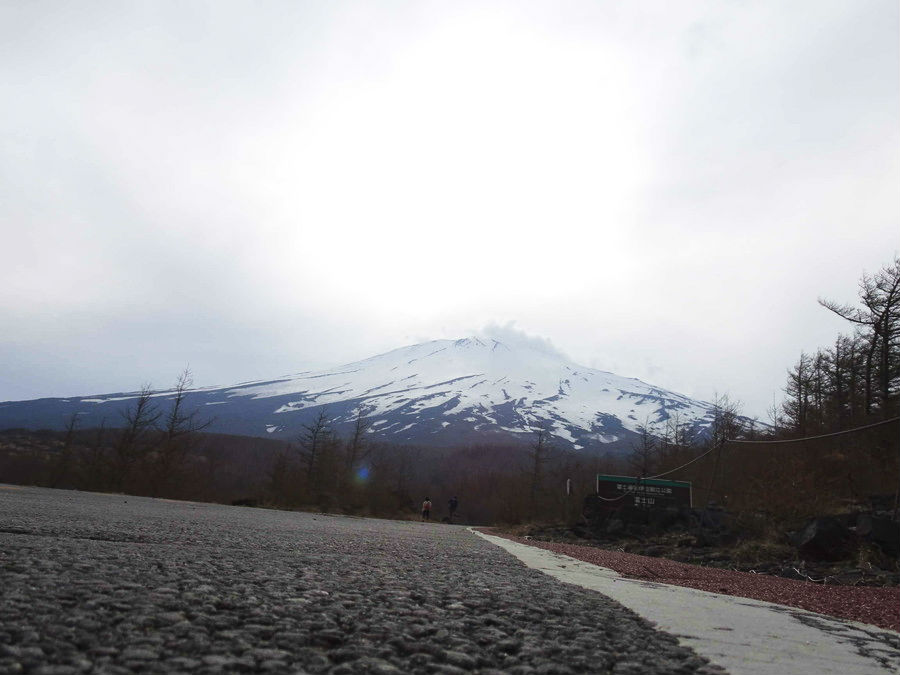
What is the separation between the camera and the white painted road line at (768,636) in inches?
87.0

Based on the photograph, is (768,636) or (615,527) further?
(615,527)

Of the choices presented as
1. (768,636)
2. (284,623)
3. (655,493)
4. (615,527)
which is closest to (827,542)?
(768,636)

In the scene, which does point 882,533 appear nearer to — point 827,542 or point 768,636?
point 827,542

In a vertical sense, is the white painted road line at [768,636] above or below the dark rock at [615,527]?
above

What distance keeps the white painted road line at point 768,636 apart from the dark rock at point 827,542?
8.53m

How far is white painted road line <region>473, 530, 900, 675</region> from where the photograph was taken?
87.0 inches

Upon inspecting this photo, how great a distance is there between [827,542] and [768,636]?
33.8 ft

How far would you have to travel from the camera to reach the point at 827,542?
428 inches

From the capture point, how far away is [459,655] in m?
1.85

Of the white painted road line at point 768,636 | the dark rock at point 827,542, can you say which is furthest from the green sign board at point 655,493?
the white painted road line at point 768,636

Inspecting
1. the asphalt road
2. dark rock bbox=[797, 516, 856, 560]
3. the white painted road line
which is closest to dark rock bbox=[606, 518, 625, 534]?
dark rock bbox=[797, 516, 856, 560]

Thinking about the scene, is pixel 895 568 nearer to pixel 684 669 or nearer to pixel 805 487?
pixel 805 487

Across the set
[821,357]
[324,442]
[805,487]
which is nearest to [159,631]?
[805,487]

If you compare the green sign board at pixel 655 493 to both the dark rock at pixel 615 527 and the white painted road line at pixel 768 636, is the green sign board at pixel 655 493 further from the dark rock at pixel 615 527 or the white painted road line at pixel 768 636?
the white painted road line at pixel 768 636
